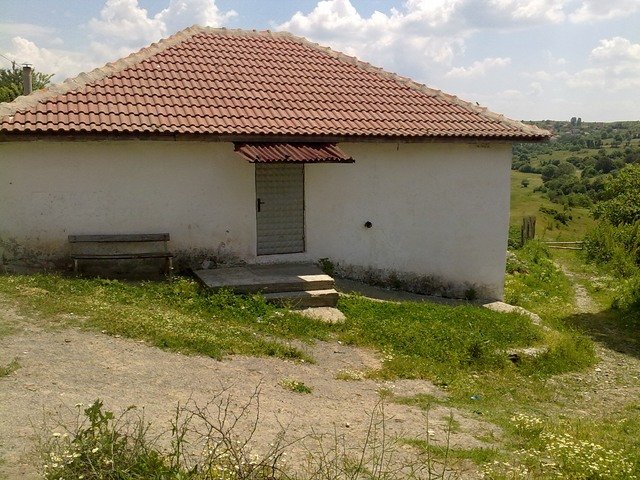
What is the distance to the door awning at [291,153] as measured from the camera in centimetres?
981

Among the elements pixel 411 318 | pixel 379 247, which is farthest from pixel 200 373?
pixel 379 247

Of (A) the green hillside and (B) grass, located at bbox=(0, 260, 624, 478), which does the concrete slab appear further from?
(A) the green hillside

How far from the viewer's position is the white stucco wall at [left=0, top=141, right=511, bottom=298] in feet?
31.7

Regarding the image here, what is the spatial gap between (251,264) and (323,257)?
4.63 feet

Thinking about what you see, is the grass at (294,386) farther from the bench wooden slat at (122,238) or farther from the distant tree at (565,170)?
the distant tree at (565,170)

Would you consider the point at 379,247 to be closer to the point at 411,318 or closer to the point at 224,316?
the point at 411,318

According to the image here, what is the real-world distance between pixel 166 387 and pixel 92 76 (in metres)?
7.25

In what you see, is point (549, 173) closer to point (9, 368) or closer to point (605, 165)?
point (605, 165)

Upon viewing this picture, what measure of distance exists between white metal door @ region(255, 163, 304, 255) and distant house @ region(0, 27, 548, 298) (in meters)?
0.02

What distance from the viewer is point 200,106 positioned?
35.1 ft

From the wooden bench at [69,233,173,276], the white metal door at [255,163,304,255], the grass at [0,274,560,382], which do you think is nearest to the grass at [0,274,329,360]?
the grass at [0,274,560,382]

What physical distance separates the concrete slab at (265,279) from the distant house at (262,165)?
1.87 feet

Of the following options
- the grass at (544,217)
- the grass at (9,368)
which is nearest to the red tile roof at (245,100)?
the grass at (9,368)

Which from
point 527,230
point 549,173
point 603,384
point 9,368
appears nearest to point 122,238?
Answer: point 9,368
